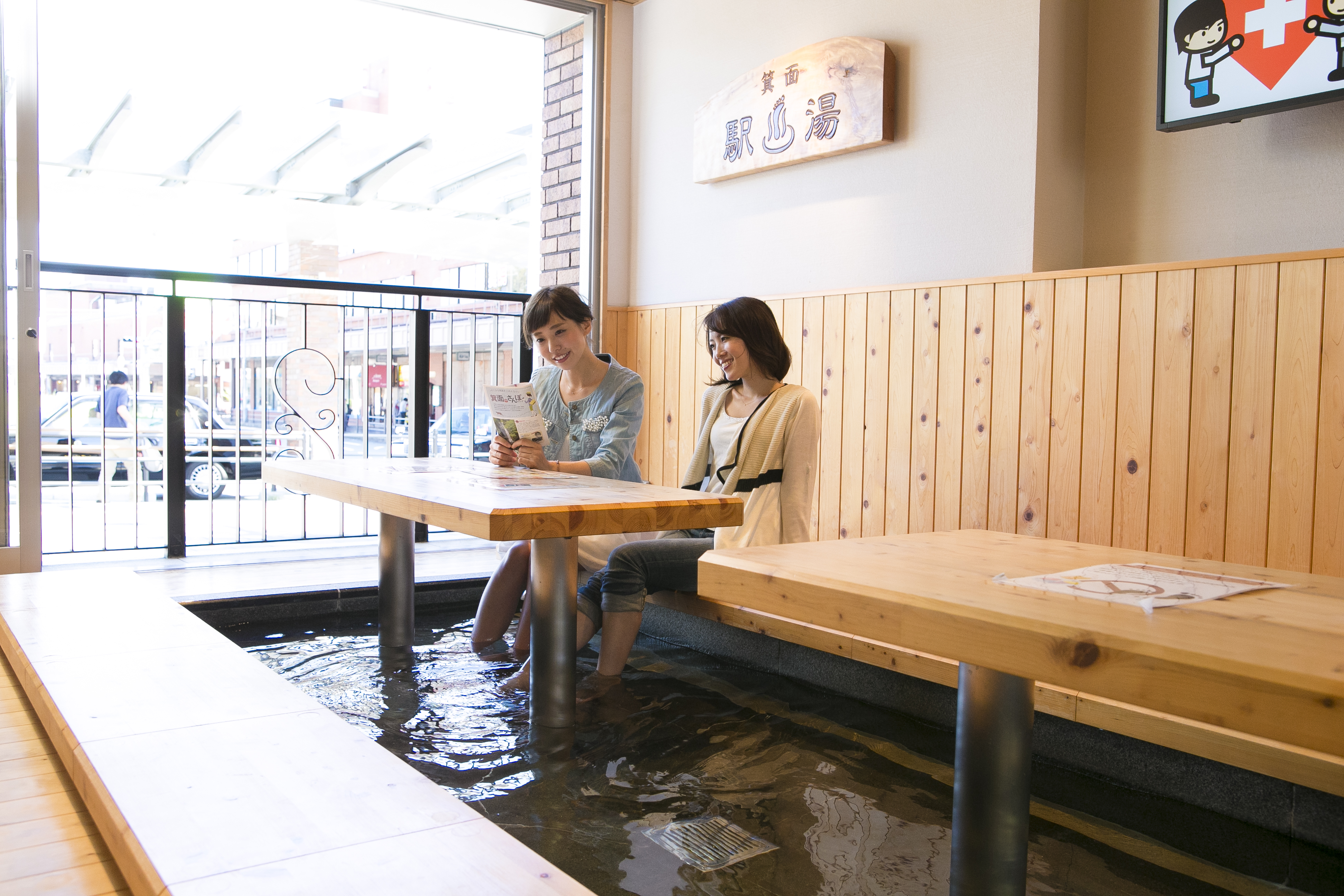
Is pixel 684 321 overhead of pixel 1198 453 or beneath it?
overhead

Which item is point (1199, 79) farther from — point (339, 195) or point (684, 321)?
point (339, 195)

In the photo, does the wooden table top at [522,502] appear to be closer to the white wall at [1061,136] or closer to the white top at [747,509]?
the white top at [747,509]

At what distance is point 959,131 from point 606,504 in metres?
2.02

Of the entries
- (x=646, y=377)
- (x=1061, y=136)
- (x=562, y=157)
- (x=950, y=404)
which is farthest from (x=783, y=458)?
(x=562, y=157)

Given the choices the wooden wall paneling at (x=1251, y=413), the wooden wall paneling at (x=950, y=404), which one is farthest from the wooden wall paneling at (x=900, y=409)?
the wooden wall paneling at (x=1251, y=413)

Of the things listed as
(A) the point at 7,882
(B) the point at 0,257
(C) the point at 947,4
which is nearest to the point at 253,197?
(B) the point at 0,257

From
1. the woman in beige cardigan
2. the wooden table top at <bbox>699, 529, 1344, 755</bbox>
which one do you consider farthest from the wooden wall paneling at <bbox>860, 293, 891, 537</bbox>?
the wooden table top at <bbox>699, 529, 1344, 755</bbox>

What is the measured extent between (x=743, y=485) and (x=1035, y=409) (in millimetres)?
985

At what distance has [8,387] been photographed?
11.6ft

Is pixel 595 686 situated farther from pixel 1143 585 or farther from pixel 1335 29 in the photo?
pixel 1335 29

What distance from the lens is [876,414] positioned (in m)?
3.49

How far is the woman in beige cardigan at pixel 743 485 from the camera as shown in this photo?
8.54 feet

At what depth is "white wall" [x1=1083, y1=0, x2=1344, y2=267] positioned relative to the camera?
8.20 feet

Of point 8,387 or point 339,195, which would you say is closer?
point 8,387
